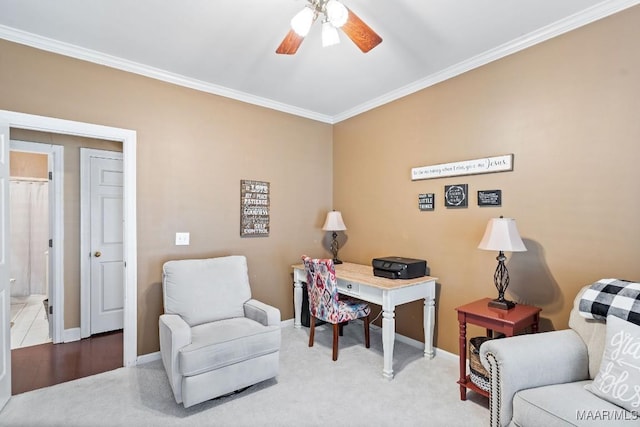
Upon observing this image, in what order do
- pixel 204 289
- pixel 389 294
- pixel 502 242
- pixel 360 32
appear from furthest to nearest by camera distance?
pixel 204 289 → pixel 389 294 → pixel 502 242 → pixel 360 32

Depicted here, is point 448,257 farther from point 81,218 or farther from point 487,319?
point 81,218

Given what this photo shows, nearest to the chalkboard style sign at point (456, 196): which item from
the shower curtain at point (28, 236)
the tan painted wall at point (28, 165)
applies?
the shower curtain at point (28, 236)

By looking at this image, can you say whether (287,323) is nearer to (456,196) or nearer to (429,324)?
(429,324)

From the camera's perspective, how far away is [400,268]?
276 cm

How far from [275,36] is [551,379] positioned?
8.94 feet

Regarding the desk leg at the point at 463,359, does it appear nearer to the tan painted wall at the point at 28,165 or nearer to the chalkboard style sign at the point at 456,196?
the chalkboard style sign at the point at 456,196

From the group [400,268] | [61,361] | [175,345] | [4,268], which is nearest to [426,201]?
[400,268]

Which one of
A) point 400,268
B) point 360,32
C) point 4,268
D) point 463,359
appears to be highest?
point 360,32

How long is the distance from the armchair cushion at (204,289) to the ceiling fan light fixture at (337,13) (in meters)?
2.16

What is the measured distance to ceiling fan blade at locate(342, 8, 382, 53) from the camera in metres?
1.65

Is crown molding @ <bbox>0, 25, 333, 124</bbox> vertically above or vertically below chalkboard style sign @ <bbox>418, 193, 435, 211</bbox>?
above

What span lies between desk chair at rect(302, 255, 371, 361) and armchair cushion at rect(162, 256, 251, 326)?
63cm

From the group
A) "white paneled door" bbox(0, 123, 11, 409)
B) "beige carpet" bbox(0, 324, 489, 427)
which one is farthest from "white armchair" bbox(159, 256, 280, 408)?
"white paneled door" bbox(0, 123, 11, 409)

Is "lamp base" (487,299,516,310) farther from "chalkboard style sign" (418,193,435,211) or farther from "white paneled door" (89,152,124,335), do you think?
"white paneled door" (89,152,124,335)
